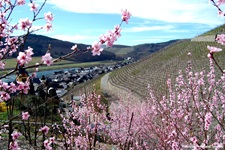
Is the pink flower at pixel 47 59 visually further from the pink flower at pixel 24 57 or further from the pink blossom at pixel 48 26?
the pink blossom at pixel 48 26

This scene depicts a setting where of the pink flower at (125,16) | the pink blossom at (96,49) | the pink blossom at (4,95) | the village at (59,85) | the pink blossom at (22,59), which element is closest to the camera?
the pink blossom at (22,59)

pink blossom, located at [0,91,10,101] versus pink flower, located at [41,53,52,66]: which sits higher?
pink flower, located at [41,53,52,66]

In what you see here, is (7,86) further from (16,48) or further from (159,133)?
(159,133)

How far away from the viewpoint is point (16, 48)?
4.06 meters

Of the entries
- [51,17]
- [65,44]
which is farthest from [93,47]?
[65,44]

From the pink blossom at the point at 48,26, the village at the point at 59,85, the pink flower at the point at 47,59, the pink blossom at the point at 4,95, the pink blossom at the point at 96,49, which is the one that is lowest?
the village at the point at 59,85

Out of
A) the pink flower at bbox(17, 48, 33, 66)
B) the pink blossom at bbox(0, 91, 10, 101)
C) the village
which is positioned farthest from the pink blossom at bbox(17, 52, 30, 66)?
the pink blossom at bbox(0, 91, 10, 101)

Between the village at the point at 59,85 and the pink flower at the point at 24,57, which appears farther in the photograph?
the village at the point at 59,85

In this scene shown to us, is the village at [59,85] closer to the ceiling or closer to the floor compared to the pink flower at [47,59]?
closer to the floor

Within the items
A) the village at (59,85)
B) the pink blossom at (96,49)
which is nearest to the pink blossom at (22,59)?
the pink blossom at (96,49)

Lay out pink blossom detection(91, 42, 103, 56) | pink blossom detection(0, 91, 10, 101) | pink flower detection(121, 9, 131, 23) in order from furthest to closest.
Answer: pink blossom detection(0, 91, 10, 101) → pink flower detection(121, 9, 131, 23) → pink blossom detection(91, 42, 103, 56)

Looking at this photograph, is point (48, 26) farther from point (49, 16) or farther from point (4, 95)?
point (4, 95)

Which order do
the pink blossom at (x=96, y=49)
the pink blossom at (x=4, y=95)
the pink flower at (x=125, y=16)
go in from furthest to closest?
the pink blossom at (x=4, y=95) → the pink flower at (x=125, y=16) → the pink blossom at (x=96, y=49)

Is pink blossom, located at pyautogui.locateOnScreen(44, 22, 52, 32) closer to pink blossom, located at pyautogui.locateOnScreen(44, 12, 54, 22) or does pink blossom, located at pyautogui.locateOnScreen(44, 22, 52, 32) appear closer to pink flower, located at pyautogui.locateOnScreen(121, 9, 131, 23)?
pink blossom, located at pyautogui.locateOnScreen(44, 12, 54, 22)
